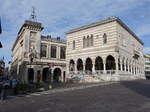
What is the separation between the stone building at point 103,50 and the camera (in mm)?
38375

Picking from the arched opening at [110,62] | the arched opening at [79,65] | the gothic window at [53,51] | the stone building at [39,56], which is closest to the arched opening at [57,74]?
the stone building at [39,56]

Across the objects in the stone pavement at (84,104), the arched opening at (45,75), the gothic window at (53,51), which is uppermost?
the gothic window at (53,51)

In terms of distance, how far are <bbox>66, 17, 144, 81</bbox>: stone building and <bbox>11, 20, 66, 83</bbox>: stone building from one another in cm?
526

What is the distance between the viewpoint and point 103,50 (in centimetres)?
4003

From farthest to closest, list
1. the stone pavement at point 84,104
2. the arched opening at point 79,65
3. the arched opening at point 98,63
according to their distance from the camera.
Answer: the arched opening at point 79,65 → the arched opening at point 98,63 → the stone pavement at point 84,104

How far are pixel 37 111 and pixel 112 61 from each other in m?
33.0

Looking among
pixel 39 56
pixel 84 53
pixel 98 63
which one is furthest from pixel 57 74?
pixel 98 63

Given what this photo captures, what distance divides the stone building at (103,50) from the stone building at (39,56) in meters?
5.26

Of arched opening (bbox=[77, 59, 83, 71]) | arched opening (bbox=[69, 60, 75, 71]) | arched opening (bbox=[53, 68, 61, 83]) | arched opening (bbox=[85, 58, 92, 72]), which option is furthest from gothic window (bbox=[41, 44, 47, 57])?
arched opening (bbox=[85, 58, 92, 72])

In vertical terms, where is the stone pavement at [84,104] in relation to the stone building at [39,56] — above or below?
below

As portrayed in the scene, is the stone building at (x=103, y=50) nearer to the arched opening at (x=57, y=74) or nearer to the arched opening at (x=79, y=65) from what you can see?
the arched opening at (x=79, y=65)

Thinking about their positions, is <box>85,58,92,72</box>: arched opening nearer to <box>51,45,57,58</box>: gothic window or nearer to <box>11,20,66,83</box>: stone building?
<box>11,20,66,83</box>: stone building

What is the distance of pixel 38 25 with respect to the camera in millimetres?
50125

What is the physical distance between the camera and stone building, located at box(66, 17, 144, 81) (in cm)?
3838
